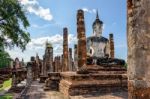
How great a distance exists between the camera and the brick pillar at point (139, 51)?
4.11 m

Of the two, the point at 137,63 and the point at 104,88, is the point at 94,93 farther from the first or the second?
the point at 137,63

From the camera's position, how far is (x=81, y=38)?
47.9 ft

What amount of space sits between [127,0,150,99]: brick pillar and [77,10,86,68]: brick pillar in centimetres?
976

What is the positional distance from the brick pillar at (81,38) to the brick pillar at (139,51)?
9.76 metres

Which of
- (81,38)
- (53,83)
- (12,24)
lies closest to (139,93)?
(81,38)

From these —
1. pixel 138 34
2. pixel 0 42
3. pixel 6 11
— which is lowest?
pixel 138 34

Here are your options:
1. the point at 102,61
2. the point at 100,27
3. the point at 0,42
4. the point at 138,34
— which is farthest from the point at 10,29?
the point at 138,34

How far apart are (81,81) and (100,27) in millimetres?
26662

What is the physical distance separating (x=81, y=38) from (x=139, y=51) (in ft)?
34.3

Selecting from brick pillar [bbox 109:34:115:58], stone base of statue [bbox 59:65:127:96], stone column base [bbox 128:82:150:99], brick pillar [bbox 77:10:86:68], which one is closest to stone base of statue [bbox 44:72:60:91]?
brick pillar [bbox 77:10:86:68]

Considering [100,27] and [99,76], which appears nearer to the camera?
[99,76]

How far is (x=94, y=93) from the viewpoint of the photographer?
11.0 m

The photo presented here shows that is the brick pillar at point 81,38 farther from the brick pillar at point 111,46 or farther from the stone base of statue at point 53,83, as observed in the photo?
the brick pillar at point 111,46

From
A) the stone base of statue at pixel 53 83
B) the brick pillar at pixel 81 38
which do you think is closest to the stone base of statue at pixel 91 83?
the brick pillar at pixel 81 38
